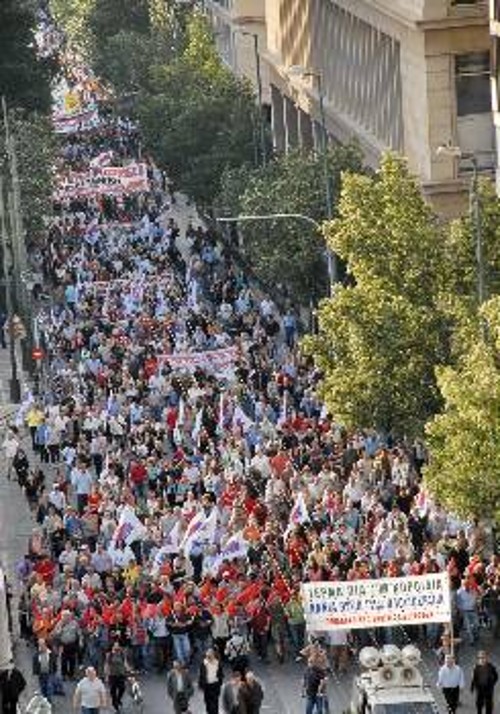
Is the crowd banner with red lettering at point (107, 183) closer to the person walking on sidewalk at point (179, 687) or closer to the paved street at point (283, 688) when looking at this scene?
the paved street at point (283, 688)

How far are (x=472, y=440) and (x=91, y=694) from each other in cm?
696

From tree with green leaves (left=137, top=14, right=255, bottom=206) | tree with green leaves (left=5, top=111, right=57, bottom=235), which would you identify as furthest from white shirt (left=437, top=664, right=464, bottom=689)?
tree with green leaves (left=137, top=14, right=255, bottom=206)

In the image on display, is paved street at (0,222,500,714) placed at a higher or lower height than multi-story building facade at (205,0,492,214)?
lower

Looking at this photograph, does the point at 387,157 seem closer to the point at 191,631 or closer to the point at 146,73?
the point at 191,631

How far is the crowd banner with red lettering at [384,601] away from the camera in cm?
4388

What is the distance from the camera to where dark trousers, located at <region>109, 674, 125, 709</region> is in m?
45.6

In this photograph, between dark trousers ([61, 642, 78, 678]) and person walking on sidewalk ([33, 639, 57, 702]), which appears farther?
dark trousers ([61, 642, 78, 678])

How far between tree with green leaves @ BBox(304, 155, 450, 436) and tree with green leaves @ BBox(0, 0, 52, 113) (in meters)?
47.3

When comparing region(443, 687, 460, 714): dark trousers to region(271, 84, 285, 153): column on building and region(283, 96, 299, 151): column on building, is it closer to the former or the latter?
region(283, 96, 299, 151): column on building

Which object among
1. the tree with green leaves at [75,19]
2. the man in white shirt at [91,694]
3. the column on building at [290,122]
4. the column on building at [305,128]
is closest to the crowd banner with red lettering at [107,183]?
the column on building at [305,128]

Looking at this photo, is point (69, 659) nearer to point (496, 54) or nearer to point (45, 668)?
point (45, 668)

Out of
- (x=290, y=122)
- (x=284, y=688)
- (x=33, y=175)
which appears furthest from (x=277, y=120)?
(x=284, y=688)

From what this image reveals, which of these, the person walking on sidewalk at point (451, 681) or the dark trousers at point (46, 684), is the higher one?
the person walking on sidewalk at point (451, 681)

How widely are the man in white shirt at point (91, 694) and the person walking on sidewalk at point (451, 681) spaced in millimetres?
4387
